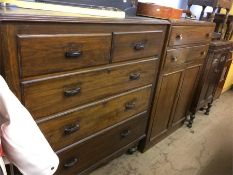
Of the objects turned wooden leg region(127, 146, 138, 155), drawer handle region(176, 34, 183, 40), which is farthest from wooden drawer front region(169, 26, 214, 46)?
turned wooden leg region(127, 146, 138, 155)

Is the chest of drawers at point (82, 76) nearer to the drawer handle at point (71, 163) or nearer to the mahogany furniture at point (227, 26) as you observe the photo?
the drawer handle at point (71, 163)

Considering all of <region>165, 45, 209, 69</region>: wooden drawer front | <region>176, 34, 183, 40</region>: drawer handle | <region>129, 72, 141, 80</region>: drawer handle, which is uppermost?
<region>176, 34, 183, 40</region>: drawer handle

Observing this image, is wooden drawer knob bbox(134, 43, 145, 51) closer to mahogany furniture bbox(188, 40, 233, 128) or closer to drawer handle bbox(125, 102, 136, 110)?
drawer handle bbox(125, 102, 136, 110)

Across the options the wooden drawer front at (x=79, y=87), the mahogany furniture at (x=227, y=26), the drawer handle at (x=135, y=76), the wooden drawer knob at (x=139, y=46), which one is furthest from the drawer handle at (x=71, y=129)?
the mahogany furniture at (x=227, y=26)

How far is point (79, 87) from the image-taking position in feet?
3.45

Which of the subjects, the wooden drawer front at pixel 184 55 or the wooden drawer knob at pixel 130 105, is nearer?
the wooden drawer knob at pixel 130 105

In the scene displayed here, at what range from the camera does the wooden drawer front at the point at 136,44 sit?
1158 millimetres

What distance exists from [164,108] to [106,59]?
2.89ft

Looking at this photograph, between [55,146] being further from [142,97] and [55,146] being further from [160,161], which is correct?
[160,161]

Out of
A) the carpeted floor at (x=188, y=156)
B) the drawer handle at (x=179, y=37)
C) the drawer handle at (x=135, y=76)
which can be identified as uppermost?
the drawer handle at (x=179, y=37)

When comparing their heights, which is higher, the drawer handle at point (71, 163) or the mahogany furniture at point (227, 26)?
the mahogany furniture at point (227, 26)

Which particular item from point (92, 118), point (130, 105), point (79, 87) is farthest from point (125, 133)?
point (79, 87)

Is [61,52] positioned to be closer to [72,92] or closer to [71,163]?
[72,92]

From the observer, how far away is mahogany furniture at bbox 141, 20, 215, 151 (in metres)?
1.58
